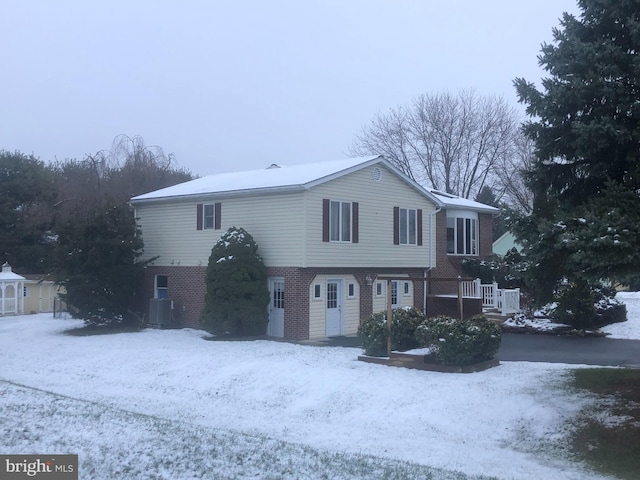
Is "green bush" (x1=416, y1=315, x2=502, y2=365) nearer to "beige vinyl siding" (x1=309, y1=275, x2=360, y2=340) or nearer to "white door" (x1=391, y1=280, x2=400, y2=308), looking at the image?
"beige vinyl siding" (x1=309, y1=275, x2=360, y2=340)

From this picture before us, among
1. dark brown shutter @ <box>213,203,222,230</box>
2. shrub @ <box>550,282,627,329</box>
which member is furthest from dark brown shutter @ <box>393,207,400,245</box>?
dark brown shutter @ <box>213,203,222,230</box>

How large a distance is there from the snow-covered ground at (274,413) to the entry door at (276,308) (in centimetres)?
239

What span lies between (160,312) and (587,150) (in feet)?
60.9

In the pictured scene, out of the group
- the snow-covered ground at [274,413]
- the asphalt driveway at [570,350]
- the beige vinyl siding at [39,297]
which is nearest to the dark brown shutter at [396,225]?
the asphalt driveway at [570,350]

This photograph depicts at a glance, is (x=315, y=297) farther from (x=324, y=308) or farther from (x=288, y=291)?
(x=288, y=291)

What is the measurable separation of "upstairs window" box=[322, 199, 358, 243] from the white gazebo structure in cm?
1738

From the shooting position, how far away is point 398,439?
11.6 m

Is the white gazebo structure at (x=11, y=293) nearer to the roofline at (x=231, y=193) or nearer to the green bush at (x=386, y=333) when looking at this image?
the roofline at (x=231, y=193)

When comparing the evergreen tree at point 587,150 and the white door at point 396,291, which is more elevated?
the evergreen tree at point 587,150

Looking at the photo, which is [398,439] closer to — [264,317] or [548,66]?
[548,66]

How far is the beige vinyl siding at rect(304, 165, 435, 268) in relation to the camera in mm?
23219

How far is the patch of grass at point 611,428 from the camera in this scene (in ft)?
33.1

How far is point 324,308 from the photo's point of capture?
2394cm

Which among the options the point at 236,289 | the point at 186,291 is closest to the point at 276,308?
the point at 236,289
